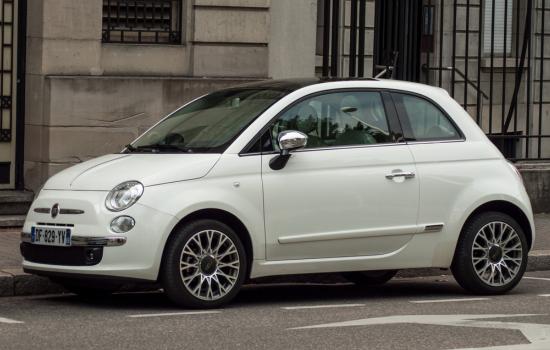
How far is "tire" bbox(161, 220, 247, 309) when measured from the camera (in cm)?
643

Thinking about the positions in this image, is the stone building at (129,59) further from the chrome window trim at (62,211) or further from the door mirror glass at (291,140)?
the door mirror glass at (291,140)

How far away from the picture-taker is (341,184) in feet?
22.9

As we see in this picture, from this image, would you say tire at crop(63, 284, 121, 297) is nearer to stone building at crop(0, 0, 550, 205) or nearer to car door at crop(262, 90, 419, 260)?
car door at crop(262, 90, 419, 260)

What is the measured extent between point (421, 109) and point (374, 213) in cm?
105

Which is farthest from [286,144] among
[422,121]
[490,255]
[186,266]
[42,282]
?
[42,282]

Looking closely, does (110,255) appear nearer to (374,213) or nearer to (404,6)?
(374,213)

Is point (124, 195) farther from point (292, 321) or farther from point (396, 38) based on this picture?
point (396, 38)

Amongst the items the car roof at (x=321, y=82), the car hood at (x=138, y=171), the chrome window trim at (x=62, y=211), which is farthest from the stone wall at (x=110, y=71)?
the chrome window trim at (x=62, y=211)

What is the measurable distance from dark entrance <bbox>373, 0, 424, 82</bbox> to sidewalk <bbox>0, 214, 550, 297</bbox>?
114 inches

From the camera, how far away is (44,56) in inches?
446

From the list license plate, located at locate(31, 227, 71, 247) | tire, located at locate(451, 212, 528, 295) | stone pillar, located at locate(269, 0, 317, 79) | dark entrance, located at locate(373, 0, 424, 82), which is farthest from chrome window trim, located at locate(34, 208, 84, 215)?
dark entrance, located at locate(373, 0, 424, 82)

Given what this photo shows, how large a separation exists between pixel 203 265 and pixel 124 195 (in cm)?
71

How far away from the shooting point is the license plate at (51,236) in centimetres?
647

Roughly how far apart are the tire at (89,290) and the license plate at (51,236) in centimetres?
61
